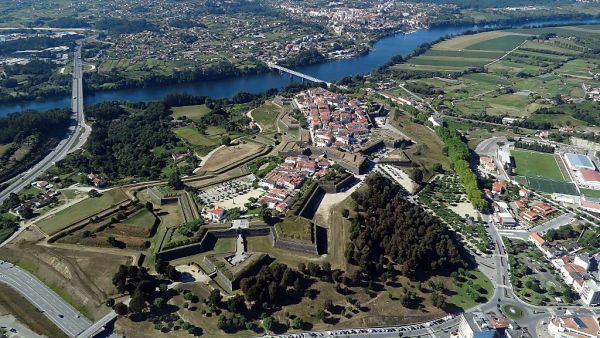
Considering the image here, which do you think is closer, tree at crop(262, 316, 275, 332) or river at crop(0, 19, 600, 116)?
tree at crop(262, 316, 275, 332)

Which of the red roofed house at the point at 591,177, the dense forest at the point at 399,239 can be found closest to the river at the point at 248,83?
the dense forest at the point at 399,239

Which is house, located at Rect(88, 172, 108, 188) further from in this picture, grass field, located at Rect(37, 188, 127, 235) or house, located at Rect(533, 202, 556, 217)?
house, located at Rect(533, 202, 556, 217)

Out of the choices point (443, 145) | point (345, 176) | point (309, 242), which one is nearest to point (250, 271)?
point (309, 242)

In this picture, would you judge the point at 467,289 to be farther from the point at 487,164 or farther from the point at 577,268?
the point at 487,164

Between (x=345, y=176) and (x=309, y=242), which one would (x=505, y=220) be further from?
(x=309, y=242)

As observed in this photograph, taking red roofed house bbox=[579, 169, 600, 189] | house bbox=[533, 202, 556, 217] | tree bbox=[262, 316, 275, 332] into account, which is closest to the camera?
tree bbox=[262, 316, 275, 332]

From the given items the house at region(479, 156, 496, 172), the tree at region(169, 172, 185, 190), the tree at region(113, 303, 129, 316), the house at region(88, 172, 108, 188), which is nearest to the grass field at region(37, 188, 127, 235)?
the house at region(88, 172, 108, 188)
